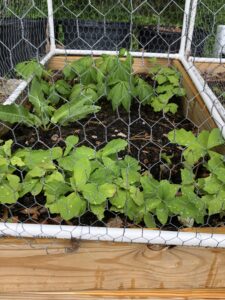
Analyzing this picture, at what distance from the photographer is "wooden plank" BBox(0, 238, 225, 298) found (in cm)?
88

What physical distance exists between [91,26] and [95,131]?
1785mm

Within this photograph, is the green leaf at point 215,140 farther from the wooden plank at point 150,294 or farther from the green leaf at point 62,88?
the green leaf at point 62,88

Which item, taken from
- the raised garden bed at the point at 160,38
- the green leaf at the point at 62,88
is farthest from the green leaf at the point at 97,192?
the raised garden bed at the point at 160,38

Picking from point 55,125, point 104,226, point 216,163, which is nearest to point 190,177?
point 216,163

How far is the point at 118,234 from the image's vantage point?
0.86 meters

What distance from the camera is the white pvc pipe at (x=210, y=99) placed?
3.83 ft

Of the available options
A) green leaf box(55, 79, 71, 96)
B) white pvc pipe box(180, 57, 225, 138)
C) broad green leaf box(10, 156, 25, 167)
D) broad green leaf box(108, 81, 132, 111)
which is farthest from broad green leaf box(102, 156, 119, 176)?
green leaf box(55, 79, 71, 96)

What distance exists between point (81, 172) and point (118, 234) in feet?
0.55

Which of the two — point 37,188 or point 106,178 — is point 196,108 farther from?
point 37,188

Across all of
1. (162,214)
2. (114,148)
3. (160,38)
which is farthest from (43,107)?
(160,38)

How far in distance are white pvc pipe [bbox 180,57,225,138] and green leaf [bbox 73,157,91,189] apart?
0.40 metres

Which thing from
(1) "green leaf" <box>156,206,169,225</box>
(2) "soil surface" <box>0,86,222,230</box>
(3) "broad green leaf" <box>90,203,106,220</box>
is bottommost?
(2) "soil surface" <box>0,86,222,230</box>

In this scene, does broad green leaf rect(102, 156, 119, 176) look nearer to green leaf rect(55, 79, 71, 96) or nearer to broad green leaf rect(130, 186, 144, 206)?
broad green leaf rect(130, 186, 144, 206)

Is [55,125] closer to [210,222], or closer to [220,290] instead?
[210,222]
